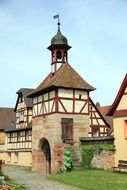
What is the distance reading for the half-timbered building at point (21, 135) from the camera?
4744 centimetres

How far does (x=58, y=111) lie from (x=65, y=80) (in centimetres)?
339

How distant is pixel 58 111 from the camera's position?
34344 mm

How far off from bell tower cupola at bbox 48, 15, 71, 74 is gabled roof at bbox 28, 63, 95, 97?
22.8 inches

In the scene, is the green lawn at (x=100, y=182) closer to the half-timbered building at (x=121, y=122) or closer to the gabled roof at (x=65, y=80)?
the half-timbered building at (x=121, y=122)

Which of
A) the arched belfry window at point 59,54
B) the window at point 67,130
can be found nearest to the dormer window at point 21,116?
the arched belfry window at point 59,54

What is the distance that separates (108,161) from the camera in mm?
28656

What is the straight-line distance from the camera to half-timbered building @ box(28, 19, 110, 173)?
1345 inches

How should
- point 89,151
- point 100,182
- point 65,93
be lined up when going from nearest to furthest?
point 100,182 → point 89,151 → point 65,93

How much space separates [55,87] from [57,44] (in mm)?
5597

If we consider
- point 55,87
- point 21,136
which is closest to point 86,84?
point 55,87

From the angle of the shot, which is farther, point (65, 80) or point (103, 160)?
point (65, 80)

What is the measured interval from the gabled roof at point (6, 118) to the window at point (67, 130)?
26372mm

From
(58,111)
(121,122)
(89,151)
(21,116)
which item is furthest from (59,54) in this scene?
(21,116)

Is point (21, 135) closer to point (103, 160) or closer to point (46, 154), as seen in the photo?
point (46, 154)
